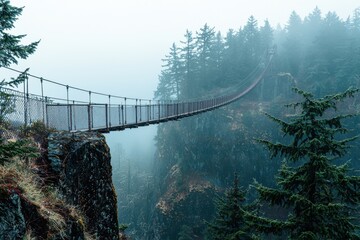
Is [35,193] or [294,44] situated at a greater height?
[294,44]

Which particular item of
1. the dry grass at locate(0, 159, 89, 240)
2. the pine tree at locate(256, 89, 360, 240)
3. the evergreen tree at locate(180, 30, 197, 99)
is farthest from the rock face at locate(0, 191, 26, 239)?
the evergreen tree at locate(180, 30, 197, 99)

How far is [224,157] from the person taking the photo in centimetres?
4000

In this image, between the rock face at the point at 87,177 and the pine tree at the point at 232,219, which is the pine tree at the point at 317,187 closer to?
the rock face at the point at 87,177

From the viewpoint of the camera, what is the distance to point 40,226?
4.45 meters

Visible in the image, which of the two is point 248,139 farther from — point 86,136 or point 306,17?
point 306,17

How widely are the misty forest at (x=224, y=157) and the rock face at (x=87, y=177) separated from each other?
1.1 inches

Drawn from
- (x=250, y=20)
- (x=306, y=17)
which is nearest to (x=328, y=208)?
(x=250, y=20)

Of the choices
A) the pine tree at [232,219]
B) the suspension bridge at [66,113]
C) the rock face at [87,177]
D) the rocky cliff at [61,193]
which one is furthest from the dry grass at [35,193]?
the pine tree at [232,219]

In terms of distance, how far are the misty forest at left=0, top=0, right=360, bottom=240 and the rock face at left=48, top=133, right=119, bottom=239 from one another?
28 mm

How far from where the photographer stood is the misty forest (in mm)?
5246

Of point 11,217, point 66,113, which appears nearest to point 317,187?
point 11,217

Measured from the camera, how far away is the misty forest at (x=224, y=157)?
5246 millimetres

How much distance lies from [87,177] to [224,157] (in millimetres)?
35011

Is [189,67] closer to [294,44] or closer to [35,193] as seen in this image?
[294,44]
